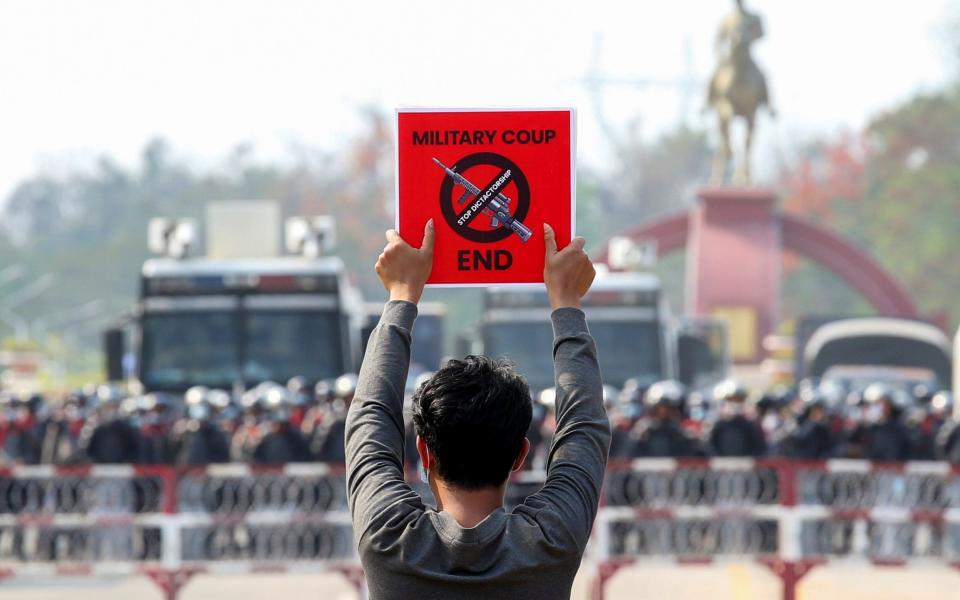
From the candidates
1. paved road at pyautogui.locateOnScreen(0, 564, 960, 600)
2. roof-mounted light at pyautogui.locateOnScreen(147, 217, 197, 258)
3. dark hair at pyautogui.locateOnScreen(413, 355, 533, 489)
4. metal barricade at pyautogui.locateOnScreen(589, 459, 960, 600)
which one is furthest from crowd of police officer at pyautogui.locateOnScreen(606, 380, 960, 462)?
dark hair at pyautogui.locateOnScreen(413, 355, 533, 489)

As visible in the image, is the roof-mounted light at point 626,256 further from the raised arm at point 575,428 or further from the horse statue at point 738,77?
the horse statue at point 738,77

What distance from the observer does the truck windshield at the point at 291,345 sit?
1911cm

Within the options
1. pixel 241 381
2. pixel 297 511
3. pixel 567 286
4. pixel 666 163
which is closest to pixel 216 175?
pixel 666 163

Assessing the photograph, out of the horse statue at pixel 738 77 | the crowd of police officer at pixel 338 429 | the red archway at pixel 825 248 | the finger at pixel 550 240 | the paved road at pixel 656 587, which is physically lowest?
the paved road at pixel 656 587

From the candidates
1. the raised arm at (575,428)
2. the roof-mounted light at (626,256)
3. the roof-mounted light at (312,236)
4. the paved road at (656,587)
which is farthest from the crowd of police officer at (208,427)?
the raised arm at (575,428)

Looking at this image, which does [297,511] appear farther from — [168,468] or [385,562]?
[385,562]

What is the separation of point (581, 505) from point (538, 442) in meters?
13.3

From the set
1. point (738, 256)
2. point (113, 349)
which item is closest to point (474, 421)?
point (113, 349)

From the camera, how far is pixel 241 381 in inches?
758

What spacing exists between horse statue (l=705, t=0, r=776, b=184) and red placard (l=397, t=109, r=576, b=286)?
39.1 meters

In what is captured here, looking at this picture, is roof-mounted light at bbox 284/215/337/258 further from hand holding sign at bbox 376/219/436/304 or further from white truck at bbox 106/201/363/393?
hand holding sign at bbox 376/219/436/304

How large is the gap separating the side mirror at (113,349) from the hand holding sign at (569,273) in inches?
569

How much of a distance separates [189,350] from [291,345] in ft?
3.38

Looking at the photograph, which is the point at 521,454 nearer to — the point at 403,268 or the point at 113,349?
the point at 403,268
